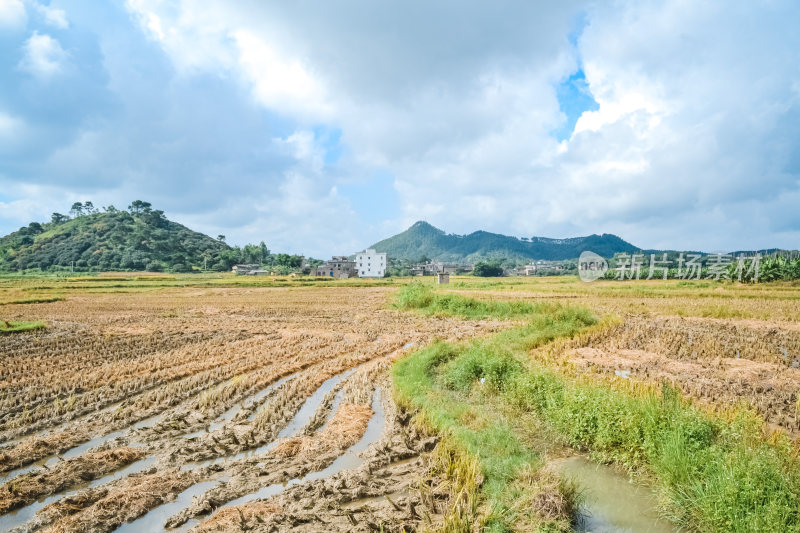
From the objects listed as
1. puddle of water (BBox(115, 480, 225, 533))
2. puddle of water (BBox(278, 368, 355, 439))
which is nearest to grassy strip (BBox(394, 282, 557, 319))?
puddle of water (BBox(278, 368, 355, 439))

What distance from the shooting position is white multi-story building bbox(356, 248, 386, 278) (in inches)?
3829

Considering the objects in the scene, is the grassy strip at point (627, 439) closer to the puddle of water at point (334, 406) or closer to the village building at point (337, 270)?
the puddle of water at point (334, 406)

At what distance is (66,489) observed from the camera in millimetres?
5551

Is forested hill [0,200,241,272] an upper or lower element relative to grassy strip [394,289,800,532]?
upper

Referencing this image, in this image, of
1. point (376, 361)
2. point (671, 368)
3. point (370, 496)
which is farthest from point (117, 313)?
point (671, 368)

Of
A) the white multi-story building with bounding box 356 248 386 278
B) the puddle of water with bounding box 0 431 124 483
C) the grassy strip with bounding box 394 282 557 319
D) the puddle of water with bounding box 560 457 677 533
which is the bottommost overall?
the puddle of water with bounding box 560 457 677 533

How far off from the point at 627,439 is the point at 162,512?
684 cm

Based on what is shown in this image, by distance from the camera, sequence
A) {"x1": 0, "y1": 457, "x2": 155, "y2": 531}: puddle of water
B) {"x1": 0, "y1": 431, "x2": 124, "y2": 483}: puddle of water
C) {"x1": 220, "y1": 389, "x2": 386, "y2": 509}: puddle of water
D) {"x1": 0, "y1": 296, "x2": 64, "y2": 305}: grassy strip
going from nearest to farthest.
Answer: {"x1": 0, "y1": 457, "x2": 155, "y2": 531}: puddle of water < {"x1": 220, "y1": 389, "x2": 386, "y2": 509}: puddle of water < {"x1": 0, "y1": 431, "x2": 124, "y2": 483}: puddle of water < {"x1": 0, "y1": 296, "x2": 64, "y2": 305}: grassy strip

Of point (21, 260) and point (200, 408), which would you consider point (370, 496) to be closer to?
point (200, 408)

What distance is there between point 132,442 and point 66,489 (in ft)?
4.80

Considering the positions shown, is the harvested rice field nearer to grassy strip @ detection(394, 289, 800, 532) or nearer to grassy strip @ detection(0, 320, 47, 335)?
grassy strip @ detection(394, 289, 800, 532)

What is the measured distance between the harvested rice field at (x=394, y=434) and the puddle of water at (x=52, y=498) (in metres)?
0.03

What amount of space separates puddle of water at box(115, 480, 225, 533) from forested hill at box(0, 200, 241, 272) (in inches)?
3730

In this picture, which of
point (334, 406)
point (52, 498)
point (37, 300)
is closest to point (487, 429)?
point (334, 406)
